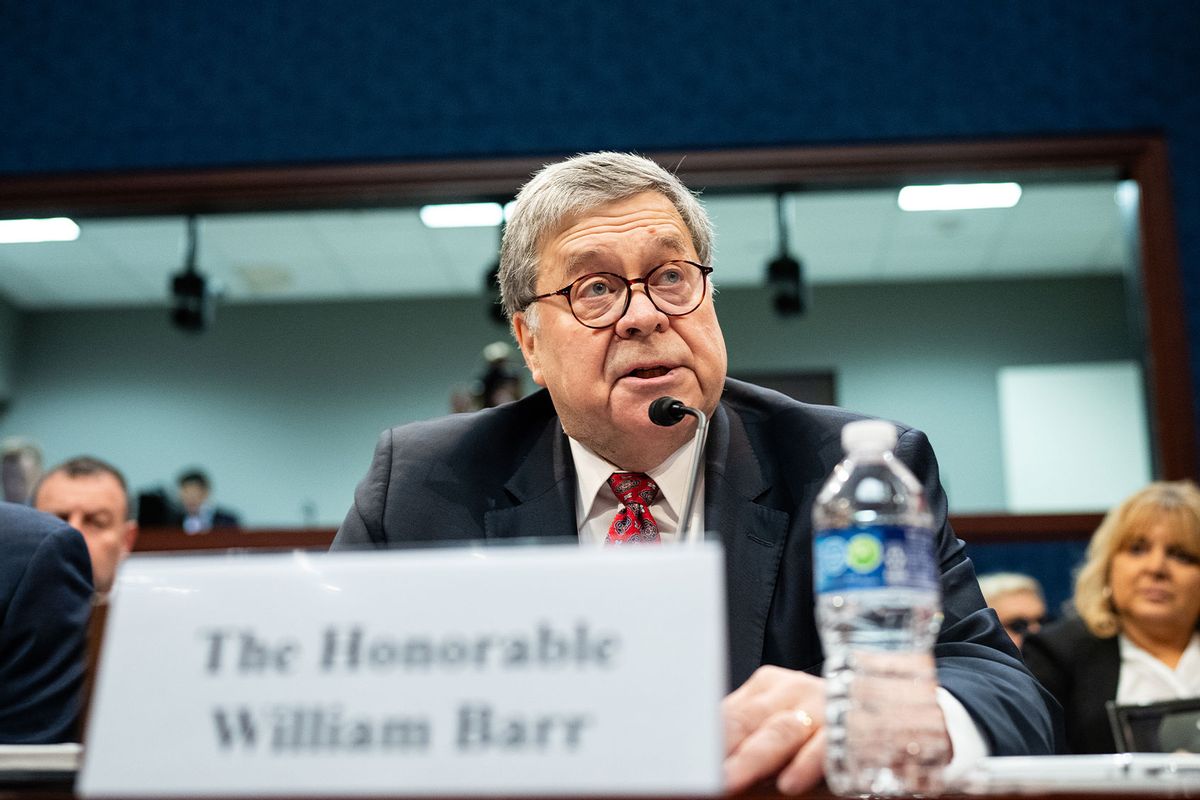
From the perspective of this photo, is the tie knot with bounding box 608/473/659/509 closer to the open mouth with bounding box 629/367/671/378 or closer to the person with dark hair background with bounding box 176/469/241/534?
the open mouth with bounding box 629/367/671/378

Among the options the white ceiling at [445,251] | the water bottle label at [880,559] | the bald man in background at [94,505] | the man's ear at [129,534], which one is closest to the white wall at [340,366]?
the white ceiling at [445,251]

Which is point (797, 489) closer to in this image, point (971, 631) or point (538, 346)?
point (971, 631)

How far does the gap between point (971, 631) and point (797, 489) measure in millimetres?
319

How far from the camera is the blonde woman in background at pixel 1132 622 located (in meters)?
2.67

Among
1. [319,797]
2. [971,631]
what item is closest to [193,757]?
[319,797]

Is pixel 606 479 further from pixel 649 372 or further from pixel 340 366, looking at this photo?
pixel 340 366

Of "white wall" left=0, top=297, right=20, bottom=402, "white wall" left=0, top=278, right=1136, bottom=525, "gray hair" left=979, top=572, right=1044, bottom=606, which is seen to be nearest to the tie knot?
"gray hair" left=979, top=572, right=1044, bottom=606

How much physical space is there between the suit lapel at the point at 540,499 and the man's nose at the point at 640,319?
20 cm

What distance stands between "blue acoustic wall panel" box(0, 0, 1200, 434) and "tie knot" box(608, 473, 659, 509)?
7.74ft

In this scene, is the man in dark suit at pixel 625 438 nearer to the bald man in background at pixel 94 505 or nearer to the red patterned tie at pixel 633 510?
the red patterned tie at pixel 633 510

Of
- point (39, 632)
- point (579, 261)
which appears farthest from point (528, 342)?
point (39, 632)

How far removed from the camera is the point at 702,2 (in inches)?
151

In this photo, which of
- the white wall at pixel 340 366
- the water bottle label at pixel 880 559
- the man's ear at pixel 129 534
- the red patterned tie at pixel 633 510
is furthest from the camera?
the white wall at pixel 340 366

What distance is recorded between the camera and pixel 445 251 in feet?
24.4
